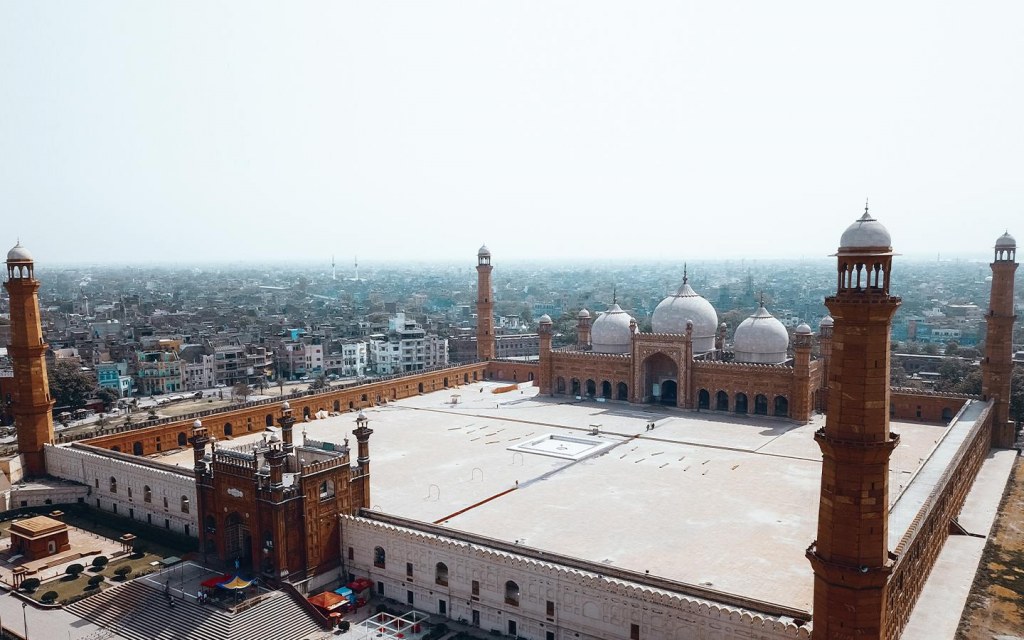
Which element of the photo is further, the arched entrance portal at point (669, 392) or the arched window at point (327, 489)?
the arched entrance portal at point (669, 392)

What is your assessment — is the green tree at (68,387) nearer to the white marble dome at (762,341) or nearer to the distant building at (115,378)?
the distant building at (115,378)

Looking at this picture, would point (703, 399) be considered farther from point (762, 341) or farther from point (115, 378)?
point (115, 378)

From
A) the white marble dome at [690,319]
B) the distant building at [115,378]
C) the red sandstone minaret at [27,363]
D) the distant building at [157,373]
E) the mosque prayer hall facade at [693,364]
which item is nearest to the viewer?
the red sandstone minaret at [27,363]

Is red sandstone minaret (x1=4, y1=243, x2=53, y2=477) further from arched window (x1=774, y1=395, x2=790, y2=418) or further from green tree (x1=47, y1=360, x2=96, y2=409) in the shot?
arched window (x1=774, y1=395, x2=790, y2=418)

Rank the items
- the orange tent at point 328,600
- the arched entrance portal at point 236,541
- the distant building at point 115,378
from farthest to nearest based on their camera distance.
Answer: the distant building at point 115,378 → the arched entrance portal at point 236,541 → the orange tent at point 328,600

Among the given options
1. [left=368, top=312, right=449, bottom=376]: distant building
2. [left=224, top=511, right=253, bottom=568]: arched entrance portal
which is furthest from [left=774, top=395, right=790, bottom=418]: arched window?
[left=368, top=312, right=449, bottom=376]: distant building

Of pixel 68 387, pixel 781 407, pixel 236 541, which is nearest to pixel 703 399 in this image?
pixel 781 407

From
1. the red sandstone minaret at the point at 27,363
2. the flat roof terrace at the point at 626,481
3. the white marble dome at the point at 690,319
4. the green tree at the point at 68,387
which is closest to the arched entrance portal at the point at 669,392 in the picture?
the flat roof terrace at the point at 626,481

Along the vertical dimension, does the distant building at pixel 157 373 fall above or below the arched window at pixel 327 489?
below
